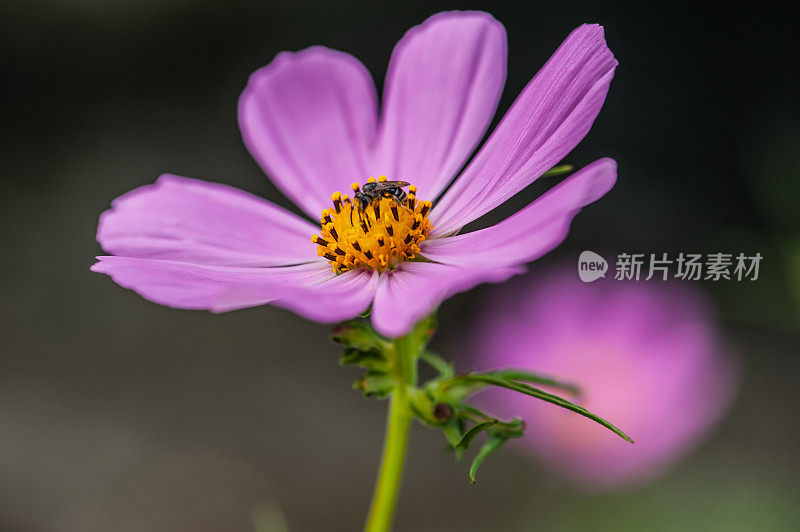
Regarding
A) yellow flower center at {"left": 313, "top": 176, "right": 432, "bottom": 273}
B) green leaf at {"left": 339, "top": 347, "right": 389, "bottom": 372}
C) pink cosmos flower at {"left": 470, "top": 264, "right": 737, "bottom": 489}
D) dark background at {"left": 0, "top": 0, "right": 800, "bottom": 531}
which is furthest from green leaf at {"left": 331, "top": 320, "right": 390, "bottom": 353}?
dark background at {"left": 0, "top": 0, "right": 800, "bottom": 531}

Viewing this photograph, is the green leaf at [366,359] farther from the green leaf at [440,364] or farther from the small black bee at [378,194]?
the small black bee at [378,194]

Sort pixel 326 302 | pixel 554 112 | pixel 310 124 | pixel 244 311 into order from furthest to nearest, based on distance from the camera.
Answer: pixel 244 311, pixel 310 124, pixel 554 112, pixel 326 302

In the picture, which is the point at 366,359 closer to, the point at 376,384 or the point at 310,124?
the point at 376,384

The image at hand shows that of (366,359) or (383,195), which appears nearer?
(366,359)

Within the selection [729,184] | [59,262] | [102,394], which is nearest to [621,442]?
[729,184]

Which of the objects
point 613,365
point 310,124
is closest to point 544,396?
point 310,124

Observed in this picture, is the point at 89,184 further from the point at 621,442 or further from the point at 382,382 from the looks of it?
the point at 382,382
